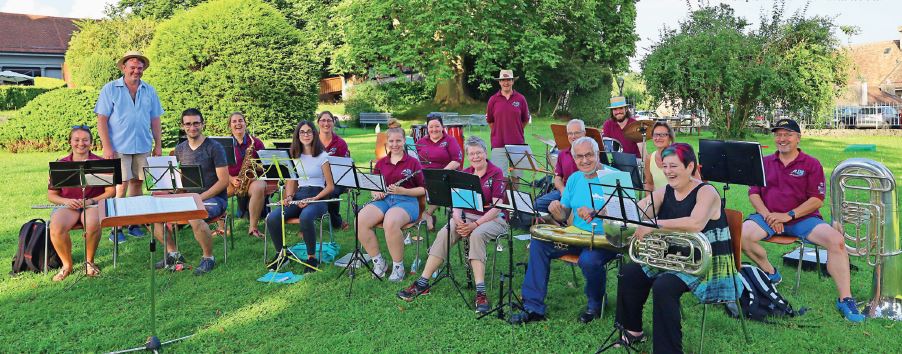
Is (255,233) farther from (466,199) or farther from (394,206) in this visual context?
Answer: (466,199)

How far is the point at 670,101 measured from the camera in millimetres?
22281

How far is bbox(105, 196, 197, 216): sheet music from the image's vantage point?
4.55m

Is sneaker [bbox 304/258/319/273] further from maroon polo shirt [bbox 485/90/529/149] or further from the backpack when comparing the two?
the backpack

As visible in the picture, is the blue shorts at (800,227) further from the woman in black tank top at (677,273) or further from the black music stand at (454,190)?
the black music stand at (454,190)

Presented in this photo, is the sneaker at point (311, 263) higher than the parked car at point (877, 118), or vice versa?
the parked car at point (877, 118)

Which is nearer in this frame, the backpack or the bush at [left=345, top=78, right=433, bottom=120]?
the backpack

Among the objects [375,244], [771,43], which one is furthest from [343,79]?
[375,244]

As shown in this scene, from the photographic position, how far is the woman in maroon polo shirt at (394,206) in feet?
20.2

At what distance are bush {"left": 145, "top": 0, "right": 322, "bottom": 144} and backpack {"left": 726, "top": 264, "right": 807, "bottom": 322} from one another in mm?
17497

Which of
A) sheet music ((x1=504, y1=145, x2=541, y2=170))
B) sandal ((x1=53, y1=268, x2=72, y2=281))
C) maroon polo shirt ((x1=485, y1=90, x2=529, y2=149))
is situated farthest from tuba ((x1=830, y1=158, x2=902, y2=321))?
sandal ((x1=53, y1=268, x2=72, y2=281))

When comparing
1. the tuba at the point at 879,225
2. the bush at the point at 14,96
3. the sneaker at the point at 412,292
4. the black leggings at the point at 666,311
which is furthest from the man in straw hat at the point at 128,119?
the bush at the point at 14,96

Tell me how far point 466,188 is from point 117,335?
9.35ft

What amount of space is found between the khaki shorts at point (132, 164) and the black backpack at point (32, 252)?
96 centimetres

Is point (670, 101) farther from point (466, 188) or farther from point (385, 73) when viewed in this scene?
point (466, 188)
